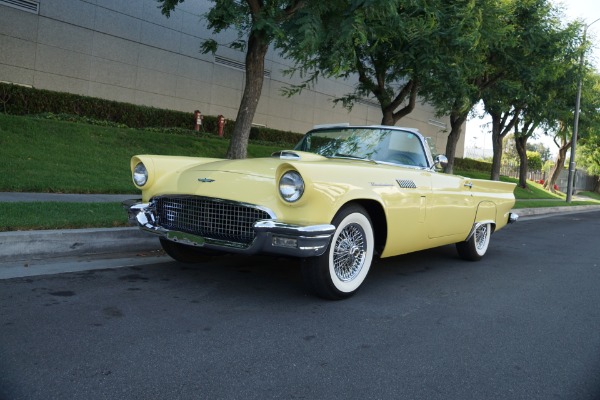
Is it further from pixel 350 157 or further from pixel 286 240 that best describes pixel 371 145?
pixel 286 240

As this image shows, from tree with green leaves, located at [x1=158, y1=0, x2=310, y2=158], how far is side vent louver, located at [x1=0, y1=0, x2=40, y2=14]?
19.6ft

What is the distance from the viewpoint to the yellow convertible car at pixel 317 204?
372cm

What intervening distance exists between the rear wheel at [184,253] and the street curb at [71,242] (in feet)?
2.41

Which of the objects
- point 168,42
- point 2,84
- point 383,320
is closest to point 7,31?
point 2,84

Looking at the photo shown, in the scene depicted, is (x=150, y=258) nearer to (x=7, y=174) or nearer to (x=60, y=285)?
(x=60, y=285)

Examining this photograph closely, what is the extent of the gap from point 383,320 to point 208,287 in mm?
1502

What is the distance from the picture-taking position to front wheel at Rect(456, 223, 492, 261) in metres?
6.36

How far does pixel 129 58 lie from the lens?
16.9 meters

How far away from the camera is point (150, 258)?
5250 mm

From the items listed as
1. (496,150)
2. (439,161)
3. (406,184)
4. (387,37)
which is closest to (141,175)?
(406,184)

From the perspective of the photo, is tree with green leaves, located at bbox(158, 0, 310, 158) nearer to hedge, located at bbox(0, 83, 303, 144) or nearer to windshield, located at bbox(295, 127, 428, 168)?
windshield, located at bbox(295, 127, 428, 168)

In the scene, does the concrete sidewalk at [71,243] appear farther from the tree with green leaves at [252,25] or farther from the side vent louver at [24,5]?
the side vent louver at [24,5]

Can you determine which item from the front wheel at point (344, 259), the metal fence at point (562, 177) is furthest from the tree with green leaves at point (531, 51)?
the metal fence at point (562, 177)

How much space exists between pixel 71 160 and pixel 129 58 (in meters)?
7.43
